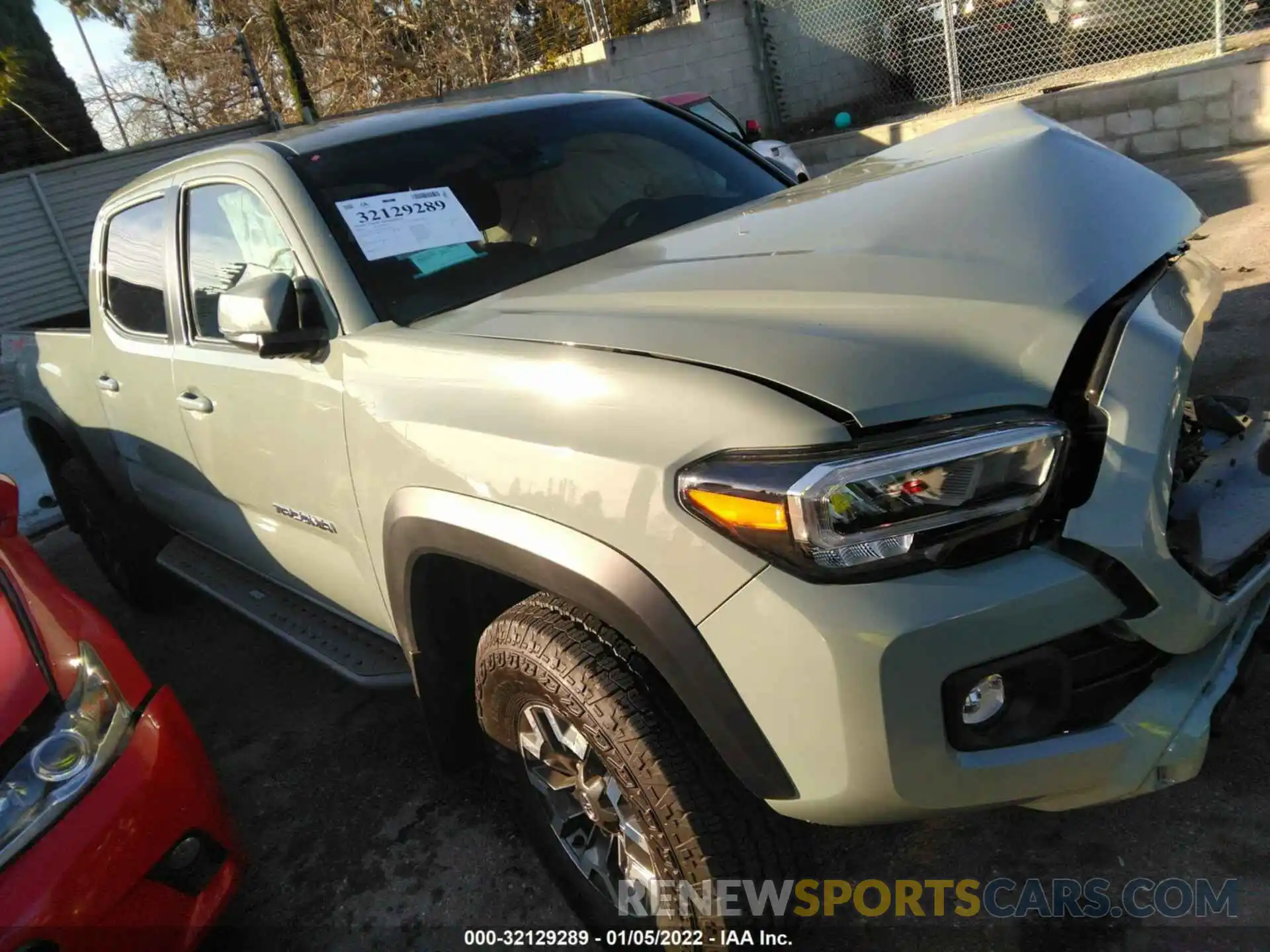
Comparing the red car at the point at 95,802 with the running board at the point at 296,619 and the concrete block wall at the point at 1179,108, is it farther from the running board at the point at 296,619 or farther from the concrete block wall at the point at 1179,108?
the concrete block wall at the point at 1179,108

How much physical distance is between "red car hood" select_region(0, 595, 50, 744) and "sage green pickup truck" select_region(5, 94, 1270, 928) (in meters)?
0.74

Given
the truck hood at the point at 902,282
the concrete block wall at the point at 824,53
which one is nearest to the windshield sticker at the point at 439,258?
the truck hood at the point at 902,282

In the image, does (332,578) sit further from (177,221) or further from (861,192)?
(861,192)

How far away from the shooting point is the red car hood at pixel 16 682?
1.96 m

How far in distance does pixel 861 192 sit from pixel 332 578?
1791 mm

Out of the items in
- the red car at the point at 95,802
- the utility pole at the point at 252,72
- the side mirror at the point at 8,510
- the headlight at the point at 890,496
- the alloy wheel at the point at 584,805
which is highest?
the utility pole at the point at 252,72

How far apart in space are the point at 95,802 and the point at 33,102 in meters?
15.8

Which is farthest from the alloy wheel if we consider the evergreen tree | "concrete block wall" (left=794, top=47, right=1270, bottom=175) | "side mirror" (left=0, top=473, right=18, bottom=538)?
the evergreen tree

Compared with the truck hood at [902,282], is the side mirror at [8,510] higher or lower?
lower

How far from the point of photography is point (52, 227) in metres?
11.4

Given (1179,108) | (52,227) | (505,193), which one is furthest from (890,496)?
(52,227)

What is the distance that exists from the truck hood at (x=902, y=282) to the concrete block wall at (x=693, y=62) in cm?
1193

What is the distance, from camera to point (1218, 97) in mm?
8344

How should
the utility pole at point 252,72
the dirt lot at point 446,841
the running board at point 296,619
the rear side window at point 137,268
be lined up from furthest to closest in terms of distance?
the utility pole at point 252,72, the rear side window at point 137,268, the running board at point 296,619, the dirt lot at point 446,841
